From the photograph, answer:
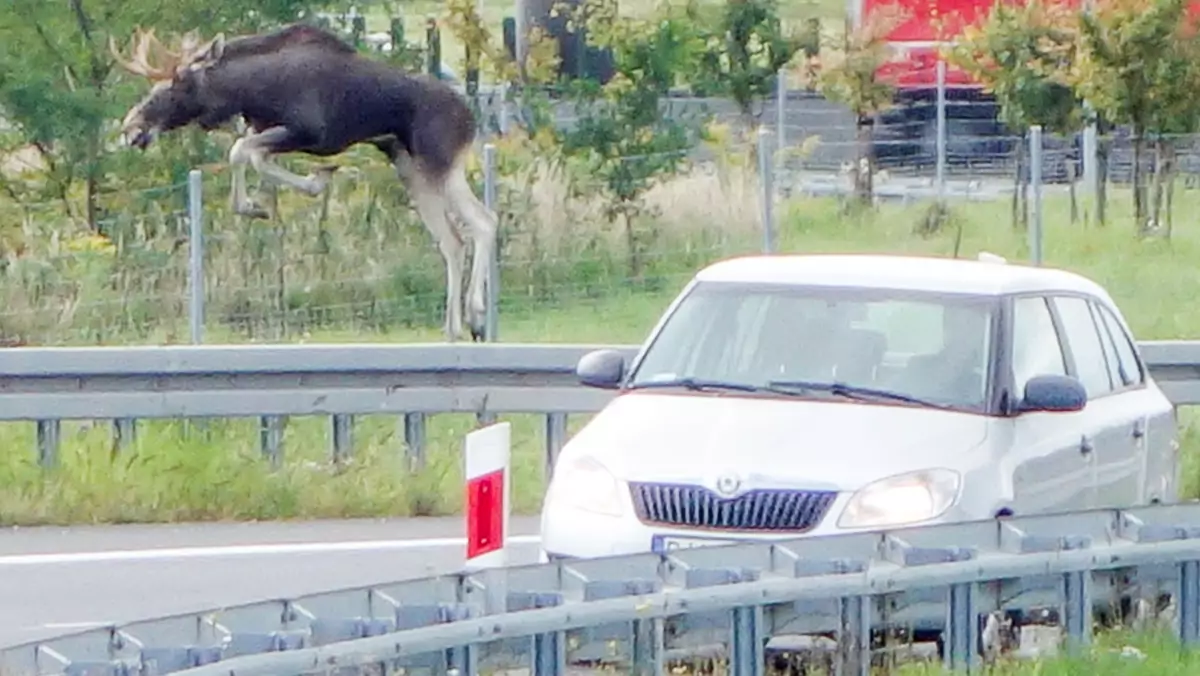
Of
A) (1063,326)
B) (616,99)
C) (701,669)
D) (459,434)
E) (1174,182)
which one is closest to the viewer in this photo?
(701,669)

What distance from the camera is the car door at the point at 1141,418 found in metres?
11.3

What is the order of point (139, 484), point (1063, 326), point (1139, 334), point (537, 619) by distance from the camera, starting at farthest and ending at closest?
1. point (1139, 334)
2. point (139, 484)
3. point (1063, 326)
4. point (537, 619)

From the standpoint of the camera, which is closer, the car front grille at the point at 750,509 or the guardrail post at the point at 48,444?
the car front grille at the point at 750,509

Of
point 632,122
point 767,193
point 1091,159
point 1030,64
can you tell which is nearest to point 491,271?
point 767,193

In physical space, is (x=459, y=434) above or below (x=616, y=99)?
below

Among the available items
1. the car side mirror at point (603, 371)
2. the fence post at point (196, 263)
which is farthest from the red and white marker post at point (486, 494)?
the fence post at point (196, 263)

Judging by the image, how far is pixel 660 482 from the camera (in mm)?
9727

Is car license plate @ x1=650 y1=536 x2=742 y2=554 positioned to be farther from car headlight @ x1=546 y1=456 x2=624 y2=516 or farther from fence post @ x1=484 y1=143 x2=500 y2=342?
fence post @ x1=484 y1=143 x2=500 y2=342

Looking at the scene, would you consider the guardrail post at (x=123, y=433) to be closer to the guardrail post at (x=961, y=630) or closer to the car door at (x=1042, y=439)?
the car door at (x=1042, y=439)

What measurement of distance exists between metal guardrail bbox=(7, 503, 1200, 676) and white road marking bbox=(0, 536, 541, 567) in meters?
5.06

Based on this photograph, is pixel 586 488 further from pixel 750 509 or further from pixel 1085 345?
pixel 1085 345

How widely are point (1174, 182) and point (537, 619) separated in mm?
19978

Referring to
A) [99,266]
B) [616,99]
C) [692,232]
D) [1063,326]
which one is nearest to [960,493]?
[1063,326]

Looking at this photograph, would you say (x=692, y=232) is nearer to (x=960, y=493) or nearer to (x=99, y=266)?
(x=99, y=266)
